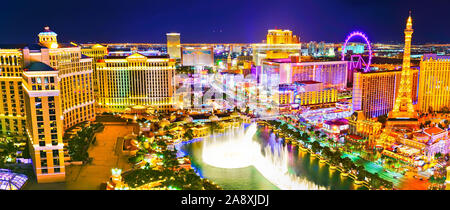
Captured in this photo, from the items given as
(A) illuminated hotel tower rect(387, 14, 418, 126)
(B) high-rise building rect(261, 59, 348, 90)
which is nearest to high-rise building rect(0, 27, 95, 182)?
(B) high-rise building rect(261, 59, 348, 90)

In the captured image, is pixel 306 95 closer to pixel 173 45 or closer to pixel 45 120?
pixel 45 120

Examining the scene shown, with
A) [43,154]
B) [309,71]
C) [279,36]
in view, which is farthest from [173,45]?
[43,154]

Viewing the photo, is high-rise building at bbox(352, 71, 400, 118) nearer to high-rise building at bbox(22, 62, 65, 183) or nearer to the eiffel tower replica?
the eiffel tower replica

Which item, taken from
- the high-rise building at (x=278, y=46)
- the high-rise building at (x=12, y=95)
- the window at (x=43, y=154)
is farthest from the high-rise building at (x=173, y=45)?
the window at (x=43, y=154)
